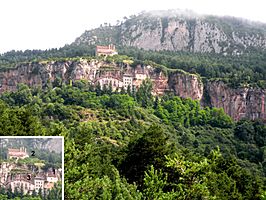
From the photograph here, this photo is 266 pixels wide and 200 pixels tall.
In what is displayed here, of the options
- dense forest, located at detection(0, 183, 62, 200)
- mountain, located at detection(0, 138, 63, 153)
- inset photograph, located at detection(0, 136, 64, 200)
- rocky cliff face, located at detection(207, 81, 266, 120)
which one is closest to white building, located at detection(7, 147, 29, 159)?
inset photograph, located at detection(0, 136, 64, 200)

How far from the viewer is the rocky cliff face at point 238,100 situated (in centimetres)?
12712

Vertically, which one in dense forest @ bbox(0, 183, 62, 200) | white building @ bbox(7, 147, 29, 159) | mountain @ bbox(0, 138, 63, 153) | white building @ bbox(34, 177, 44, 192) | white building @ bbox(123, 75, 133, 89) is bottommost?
white building @ bbox(123, 75, 133, 89)

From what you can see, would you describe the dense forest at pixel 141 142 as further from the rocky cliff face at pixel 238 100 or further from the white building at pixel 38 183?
the rocky cliff face at pixel 238 100

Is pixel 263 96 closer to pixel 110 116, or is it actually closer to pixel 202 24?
pixel 110 116

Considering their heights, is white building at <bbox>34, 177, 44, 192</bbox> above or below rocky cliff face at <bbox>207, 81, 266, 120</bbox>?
above

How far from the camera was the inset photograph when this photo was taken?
44.4 ft

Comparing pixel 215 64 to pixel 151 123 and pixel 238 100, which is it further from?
pixel 151 123

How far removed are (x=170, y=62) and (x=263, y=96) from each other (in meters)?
27.8

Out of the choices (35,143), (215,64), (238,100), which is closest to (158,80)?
(215,64)

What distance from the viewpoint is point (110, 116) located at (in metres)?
92.9

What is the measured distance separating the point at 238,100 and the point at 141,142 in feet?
301

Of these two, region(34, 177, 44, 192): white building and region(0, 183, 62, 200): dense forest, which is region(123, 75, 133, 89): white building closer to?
region(34, 177, 44, 192): white building

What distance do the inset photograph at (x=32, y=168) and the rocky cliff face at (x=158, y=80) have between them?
113561mm

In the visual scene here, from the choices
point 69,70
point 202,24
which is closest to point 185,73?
point 69,70
